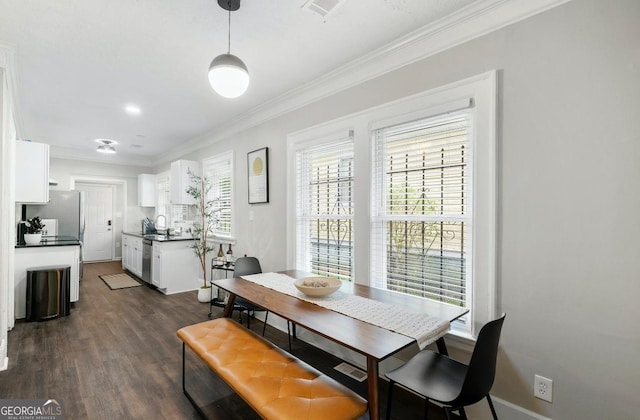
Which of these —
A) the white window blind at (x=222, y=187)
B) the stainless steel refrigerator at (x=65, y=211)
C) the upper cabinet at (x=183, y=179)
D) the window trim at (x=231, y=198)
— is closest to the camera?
the window trim at (x=231, y=198)

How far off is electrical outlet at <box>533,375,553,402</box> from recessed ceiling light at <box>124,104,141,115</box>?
4475 mm

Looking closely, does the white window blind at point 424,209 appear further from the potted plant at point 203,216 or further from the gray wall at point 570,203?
the potted plant at point 203,216

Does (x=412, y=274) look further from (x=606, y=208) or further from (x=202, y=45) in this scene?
(x=202, y=45)

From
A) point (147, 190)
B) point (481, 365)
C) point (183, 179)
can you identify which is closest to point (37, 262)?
point (183, 179)

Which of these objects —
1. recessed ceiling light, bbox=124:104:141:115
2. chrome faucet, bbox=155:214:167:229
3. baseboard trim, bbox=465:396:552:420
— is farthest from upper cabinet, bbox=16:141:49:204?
baseboard trim, bbox=465:396:552:420

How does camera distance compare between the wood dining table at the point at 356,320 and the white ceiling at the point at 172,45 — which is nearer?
the wood dining table at the point at 356,320

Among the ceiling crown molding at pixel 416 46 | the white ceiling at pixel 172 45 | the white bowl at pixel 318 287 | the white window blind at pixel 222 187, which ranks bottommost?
the white bowl at pixel 318 287

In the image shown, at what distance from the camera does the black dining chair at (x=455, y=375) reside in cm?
134

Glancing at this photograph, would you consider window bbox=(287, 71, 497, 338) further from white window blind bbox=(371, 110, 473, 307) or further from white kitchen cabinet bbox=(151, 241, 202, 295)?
white kitchen cabinet bbox=(151, 241, 202, 295)

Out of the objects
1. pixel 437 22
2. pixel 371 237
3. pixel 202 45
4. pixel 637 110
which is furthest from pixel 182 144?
pixel 637 110

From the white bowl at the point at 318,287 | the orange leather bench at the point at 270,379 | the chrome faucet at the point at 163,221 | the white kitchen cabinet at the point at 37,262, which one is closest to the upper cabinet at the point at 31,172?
the white kitchen cabinet at the point at 37,262

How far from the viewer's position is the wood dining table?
1.36 m

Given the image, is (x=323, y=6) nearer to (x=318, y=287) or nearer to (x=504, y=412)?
→ (x=318, y=287)

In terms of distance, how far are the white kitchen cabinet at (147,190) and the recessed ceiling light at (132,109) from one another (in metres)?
3.50
